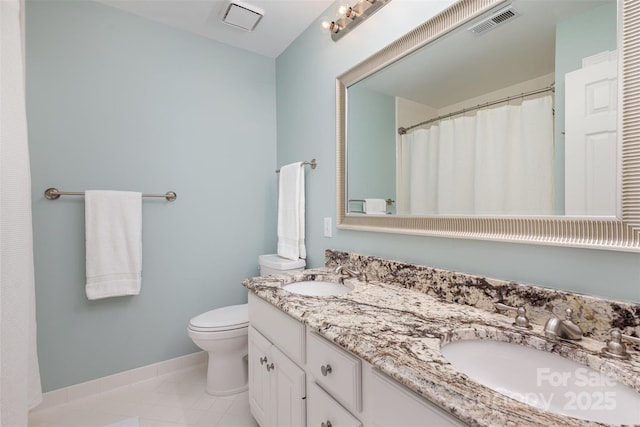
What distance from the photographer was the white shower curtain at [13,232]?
3.36ft

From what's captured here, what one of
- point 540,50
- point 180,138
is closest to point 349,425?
point 540,50

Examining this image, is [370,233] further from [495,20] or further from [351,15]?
[351,15]

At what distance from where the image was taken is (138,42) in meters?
1.88

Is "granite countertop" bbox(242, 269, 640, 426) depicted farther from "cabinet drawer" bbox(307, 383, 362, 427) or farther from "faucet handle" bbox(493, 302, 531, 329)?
"cabinet drawer" bbox(307, 383, 362, 427)

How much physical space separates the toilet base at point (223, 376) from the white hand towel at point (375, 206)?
1.24m

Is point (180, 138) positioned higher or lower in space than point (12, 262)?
higher

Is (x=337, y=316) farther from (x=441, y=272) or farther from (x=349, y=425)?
(x=441, y=272)

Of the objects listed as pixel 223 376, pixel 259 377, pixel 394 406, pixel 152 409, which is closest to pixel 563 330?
pixel 394 406

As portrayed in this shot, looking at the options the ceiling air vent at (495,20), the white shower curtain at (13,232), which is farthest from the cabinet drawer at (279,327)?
the ceiling air vent at (495,20)

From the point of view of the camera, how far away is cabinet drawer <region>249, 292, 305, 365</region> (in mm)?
1002

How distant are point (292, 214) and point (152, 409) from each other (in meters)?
1.38

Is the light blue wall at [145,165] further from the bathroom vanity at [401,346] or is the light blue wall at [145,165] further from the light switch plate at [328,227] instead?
the bathroom vanity at [401,346]

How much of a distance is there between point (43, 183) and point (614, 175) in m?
2.48

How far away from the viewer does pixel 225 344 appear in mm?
1686
